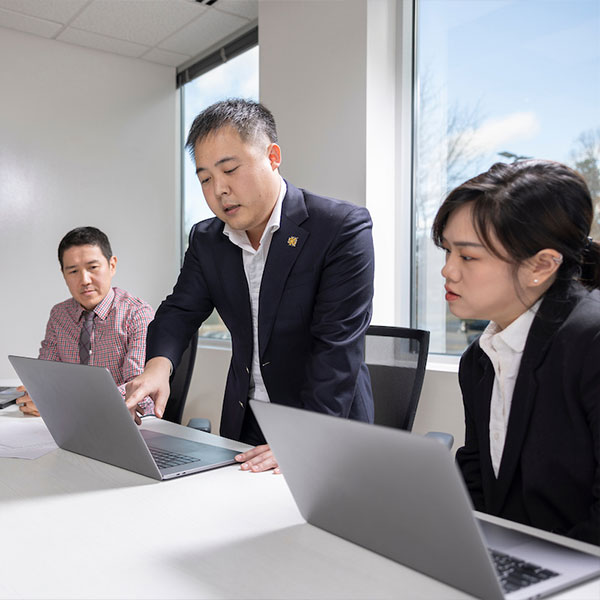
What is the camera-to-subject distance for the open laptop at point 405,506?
0.73 metres

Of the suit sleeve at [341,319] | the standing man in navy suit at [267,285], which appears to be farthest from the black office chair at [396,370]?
the suit sleeve at [341,319]

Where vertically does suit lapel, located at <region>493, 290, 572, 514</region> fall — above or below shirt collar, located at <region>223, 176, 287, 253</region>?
below

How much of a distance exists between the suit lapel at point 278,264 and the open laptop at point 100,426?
368mm

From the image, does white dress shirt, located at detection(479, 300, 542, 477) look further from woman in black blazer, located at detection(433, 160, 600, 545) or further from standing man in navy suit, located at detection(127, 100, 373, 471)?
standing man in navy suit, located at detection(127, 100, 373, 471)

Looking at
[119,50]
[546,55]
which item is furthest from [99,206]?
[546,55]

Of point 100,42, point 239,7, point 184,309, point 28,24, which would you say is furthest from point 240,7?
point 184,309

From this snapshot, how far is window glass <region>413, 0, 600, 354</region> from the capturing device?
250 centimetres

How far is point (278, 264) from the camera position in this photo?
178 cm

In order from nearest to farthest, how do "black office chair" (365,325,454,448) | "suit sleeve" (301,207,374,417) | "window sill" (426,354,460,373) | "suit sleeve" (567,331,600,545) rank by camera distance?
"suit sleeve" (567,331,600,545)
"suit sleeve" (301,207,374,417)
"black office chair" (365,325,454,448)
"window sill" (426,354,460,373)

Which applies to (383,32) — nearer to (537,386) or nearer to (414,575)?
(537,386)

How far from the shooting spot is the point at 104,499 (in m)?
1.22

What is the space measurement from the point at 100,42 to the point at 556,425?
4157 mm

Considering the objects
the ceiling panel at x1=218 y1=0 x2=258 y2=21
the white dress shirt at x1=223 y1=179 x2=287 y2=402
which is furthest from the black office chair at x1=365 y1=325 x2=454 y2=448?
the ceiling panel at x1=218 y1=0 x2=258 y2=21

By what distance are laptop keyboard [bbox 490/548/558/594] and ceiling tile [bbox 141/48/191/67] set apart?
4353mm
